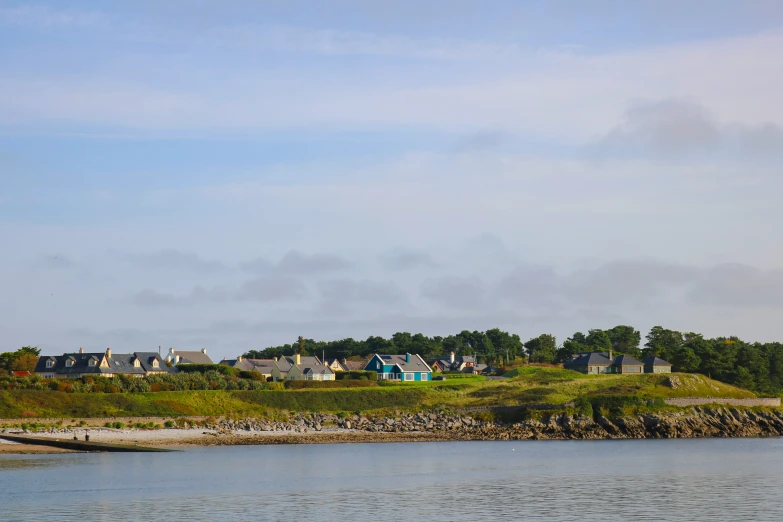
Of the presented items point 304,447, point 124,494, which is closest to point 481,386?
point 304,447

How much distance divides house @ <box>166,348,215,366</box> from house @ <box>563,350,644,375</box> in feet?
180

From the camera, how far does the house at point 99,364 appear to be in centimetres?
11056

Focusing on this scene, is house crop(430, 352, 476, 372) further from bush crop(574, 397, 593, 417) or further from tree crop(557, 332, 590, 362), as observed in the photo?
bush crop(574, 397, 593, 417)

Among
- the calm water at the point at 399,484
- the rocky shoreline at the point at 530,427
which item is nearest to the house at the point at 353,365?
the rocky shoreline at the point at 530,427

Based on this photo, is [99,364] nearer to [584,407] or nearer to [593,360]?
[584,407]

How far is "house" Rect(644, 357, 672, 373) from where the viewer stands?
122225 mm

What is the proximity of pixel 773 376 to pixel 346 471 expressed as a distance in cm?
9347

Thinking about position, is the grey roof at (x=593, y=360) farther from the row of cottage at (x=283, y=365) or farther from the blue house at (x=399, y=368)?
the blue house at (x=399, y=368)

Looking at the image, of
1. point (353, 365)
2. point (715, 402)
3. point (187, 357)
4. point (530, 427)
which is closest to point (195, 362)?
point (187, 357)

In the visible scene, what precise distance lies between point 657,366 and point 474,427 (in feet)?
155

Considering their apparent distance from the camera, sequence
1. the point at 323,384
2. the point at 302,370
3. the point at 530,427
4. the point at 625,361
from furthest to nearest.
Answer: the point at 302,370
the point at 625,361
the point at 323,384
the point at 530,427

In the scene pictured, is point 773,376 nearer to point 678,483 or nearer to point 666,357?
point 666,357

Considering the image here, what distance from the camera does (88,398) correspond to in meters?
79.6

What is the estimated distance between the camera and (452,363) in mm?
175250
